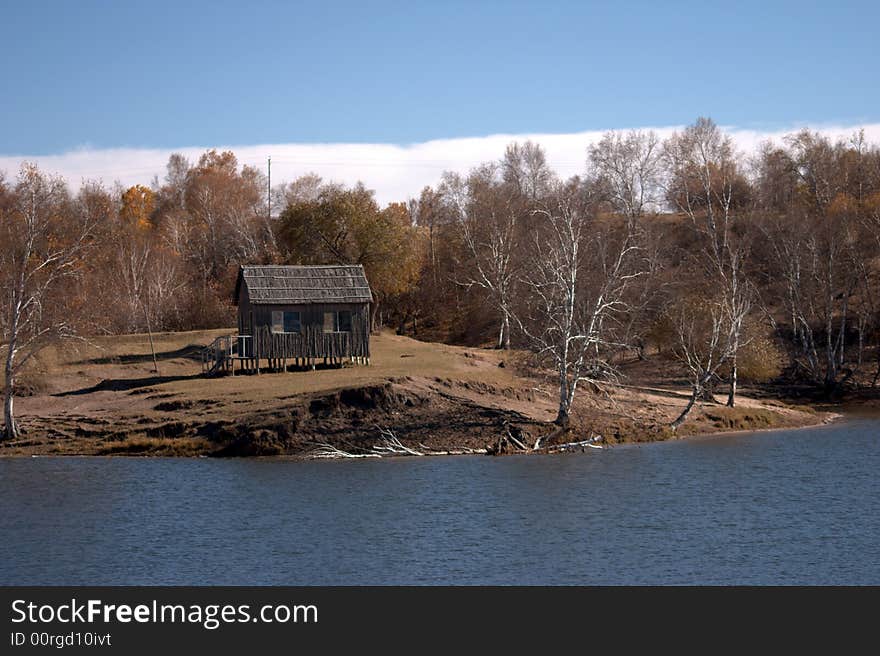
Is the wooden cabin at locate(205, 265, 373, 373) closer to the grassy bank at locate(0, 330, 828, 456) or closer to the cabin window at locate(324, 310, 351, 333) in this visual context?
the cabin window at locate(324, 310, 351, 333)

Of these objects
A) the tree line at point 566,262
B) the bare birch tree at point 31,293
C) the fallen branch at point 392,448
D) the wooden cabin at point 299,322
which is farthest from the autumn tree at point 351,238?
the fallen branch at point 392,448

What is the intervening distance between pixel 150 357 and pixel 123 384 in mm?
8013

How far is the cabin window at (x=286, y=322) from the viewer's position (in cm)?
6166

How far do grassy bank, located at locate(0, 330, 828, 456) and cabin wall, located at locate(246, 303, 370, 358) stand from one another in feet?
5.62

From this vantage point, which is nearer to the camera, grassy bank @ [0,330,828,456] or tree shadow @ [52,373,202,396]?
grassy bank @ [0,330,828,456]

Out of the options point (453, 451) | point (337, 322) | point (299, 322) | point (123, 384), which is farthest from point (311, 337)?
point (453, 451)

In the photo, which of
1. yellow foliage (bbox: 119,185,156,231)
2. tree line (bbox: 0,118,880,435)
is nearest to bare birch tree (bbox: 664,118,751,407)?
tree line (bbox: 0,118,880,435)

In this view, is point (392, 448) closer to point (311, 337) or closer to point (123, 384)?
point (311, 337)

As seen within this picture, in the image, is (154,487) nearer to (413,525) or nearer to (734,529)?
(413,525)

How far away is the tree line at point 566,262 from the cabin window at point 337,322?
32.9 feet

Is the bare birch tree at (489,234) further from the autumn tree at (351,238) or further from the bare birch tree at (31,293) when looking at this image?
the bare birch tree at (31,293)

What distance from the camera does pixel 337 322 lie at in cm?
6241

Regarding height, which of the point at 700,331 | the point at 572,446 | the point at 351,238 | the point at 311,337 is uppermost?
the point at 351,238

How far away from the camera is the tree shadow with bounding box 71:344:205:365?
6556 cm
